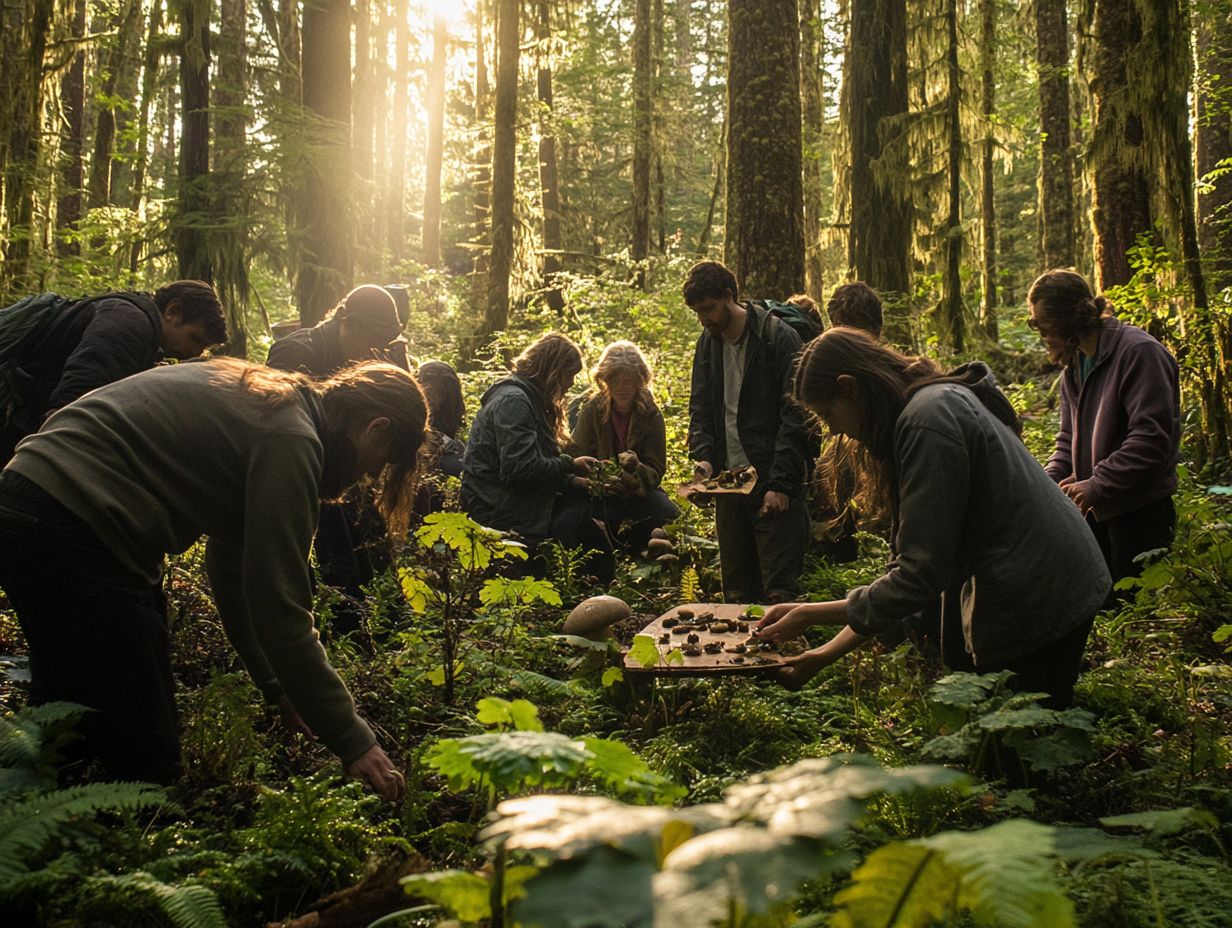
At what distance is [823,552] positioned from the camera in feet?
23.9

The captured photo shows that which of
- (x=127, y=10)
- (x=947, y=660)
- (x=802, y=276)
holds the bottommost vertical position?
(x=947, y=660)

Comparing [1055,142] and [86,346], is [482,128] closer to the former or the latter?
[1055,142]

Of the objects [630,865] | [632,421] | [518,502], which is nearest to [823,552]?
[632,421]

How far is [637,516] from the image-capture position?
7.56 m

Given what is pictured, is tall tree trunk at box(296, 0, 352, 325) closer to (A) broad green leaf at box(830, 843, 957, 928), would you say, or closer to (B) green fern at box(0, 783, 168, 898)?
(B) green fern at box(0, 783, 168, 898)

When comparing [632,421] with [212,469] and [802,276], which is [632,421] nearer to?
[802,276]

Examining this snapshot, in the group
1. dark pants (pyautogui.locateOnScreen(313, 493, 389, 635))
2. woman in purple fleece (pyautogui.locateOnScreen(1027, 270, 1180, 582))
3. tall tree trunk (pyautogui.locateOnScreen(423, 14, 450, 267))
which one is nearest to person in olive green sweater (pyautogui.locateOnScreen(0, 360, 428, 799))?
dark pants (pyautogui.locateOnScreen(313, 493, 389, 635))

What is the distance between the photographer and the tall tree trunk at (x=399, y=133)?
28.5 m

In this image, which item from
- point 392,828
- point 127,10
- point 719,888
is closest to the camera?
point 719,888

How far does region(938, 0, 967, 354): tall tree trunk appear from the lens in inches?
379

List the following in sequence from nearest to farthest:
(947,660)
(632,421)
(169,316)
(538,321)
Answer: (947,660)
(169,316)
(632,421)
(538,321)

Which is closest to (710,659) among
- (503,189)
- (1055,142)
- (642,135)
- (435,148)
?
(503,189)

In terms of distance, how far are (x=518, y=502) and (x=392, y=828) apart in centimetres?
391

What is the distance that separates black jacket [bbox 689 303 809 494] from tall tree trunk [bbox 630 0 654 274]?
13351mm
